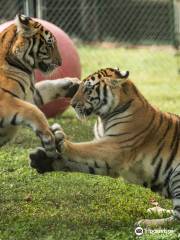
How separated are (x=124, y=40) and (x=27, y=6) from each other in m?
5.93

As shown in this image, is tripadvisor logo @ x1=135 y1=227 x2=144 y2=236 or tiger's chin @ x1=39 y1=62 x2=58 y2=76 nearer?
tripadvisor logo @ x1=135 y1=227 x2=144 y2=236

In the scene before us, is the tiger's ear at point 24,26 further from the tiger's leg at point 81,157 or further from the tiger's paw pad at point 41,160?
the tiger's paw pad at point 41,160

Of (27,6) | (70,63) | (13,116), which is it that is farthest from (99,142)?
(27,6)

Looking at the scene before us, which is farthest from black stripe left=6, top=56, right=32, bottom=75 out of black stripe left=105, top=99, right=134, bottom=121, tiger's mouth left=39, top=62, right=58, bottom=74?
black stripe left=105, top=99, right=134, bottom=121

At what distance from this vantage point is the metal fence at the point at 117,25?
15.2 m

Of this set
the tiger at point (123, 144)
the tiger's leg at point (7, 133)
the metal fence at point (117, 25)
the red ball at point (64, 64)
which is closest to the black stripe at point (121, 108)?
the tiger at point (123, 144)

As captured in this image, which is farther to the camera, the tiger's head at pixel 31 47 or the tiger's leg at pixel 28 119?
the tiger's head at pixel 31 47

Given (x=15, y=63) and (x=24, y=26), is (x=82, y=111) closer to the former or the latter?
(x=15, y=63)

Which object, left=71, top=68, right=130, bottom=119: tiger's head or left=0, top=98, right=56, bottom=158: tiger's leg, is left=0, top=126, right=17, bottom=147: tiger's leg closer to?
left=0, top=98, right=56, bottom=158: tiger's leg

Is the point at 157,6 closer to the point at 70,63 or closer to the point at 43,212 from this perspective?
the point at 70,63

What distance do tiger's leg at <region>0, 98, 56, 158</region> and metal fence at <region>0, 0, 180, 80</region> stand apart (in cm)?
945

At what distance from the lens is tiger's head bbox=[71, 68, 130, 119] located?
5578mm

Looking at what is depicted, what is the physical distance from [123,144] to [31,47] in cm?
105

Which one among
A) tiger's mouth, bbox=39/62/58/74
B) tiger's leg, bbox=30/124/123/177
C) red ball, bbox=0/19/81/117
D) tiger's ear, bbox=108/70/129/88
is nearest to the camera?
tiger's leg, bbox=30/124/123/177
